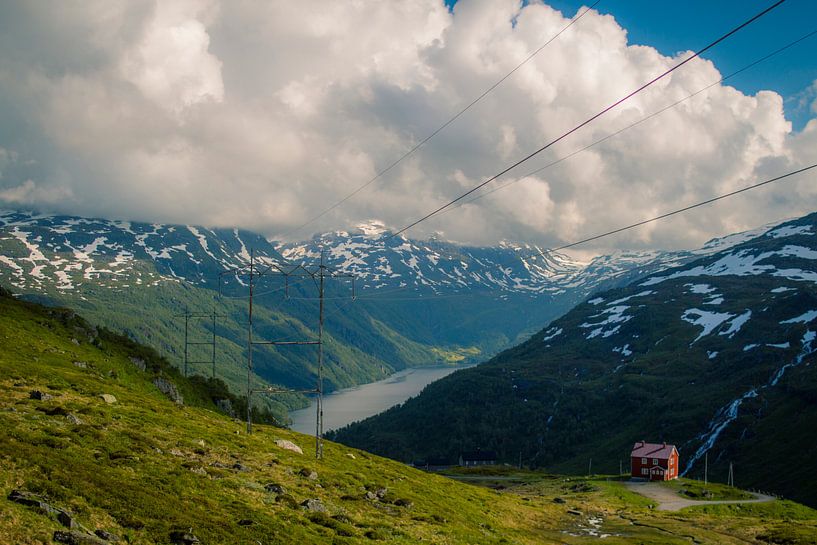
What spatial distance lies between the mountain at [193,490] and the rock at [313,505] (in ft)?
0.55

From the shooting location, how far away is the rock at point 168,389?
10373 centimetres

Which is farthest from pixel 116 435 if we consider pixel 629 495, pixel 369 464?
pixel 629 495

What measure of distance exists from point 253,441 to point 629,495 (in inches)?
3239

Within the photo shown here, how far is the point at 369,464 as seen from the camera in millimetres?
77688

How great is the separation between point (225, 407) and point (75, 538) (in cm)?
10609

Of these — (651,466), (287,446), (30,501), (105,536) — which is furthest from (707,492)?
(30,501)

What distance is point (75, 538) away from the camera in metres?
26.5

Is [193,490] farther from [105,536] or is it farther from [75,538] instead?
[75,538]

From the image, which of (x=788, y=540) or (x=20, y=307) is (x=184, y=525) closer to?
(x=788, y=540)

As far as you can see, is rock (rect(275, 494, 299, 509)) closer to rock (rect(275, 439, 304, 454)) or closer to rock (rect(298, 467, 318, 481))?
rock (rect(298, 467, 318, 481))

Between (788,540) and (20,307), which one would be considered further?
(20,307)

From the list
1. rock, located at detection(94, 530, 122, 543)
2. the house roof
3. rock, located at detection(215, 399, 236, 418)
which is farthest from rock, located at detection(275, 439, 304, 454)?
the house roof

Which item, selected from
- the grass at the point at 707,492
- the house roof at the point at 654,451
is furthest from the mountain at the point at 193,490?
the house roof at the point at 654,451

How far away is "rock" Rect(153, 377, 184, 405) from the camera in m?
104
